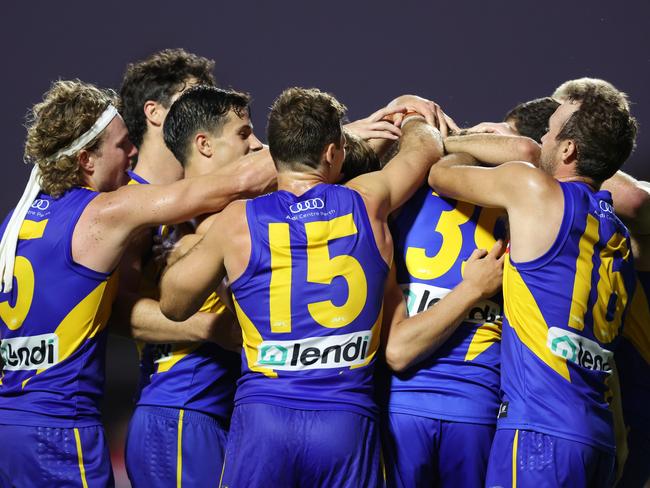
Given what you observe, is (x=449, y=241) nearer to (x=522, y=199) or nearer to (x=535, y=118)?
(x=522, y=199)

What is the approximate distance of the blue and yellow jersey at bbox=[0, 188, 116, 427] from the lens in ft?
10.8

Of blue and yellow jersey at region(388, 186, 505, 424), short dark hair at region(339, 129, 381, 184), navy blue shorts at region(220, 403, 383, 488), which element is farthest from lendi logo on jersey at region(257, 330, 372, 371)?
short dark hair at region(339, 129, 381, 184)

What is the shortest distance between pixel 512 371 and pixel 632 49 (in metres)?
3.66

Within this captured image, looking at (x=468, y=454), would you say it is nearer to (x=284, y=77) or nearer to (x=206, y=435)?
(x=206, y=435)

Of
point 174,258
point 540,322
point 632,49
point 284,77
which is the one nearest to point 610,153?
point 540,322

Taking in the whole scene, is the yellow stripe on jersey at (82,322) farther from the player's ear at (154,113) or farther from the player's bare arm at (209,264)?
the player's ear at (154,113)

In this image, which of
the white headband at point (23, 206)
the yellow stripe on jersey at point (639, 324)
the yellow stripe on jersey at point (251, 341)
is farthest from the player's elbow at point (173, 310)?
the yellow stripe on jersey at point (639, 324)

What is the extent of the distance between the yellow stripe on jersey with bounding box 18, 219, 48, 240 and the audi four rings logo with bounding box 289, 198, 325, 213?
1.00 m

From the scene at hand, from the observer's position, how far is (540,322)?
3.04 meters

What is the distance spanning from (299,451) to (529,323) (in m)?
0.90

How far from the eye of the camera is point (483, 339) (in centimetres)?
329

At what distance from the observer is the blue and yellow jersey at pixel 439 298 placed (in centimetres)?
321

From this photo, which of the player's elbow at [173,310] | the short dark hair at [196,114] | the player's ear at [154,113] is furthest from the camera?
the player's ear at [154,113]

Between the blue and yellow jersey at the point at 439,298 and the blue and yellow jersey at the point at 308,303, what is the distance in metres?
0.32
